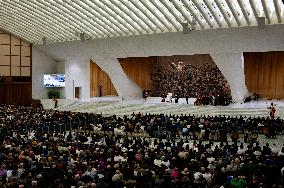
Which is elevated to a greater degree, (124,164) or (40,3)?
(40,3)

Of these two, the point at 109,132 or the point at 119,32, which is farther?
the point at 119,32

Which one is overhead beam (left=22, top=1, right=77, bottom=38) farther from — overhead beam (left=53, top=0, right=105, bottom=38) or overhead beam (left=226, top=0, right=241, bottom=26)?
overhead beam (left=226, top=0, right=241, bottom=26)

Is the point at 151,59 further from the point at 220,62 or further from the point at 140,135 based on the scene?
the point at 140,135

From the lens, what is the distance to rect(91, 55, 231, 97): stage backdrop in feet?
96.0

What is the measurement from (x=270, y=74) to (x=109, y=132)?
15.0 m

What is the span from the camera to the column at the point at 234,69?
76.1 ft

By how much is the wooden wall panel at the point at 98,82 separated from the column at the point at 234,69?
1401 centimetres

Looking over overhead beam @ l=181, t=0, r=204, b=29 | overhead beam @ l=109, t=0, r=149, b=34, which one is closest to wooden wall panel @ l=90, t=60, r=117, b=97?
overhead beam @ l=109, t=0, r=149, b=34

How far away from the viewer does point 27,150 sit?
12.4 meters

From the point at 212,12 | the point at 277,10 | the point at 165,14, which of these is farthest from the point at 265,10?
the point at 165,14

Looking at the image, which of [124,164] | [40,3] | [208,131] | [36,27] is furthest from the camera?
[36,27]

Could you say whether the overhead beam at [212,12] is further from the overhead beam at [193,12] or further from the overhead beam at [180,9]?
the overhead beam at [180,9]

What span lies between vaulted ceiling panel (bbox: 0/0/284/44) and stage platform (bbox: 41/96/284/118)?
5.00 metres

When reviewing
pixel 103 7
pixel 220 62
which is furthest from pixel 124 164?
pixel 220 62
